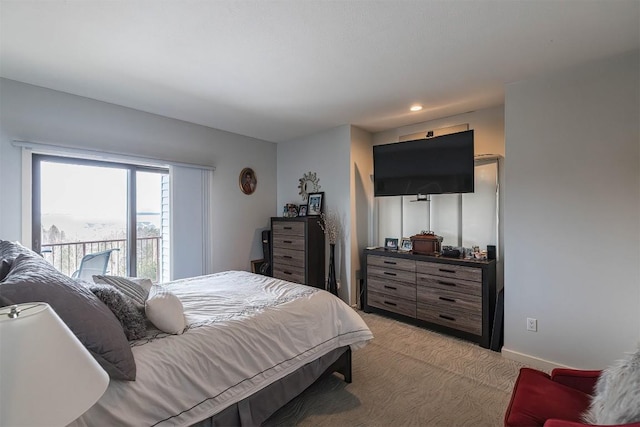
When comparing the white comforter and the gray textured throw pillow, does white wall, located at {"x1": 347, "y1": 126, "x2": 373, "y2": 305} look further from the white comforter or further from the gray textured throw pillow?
the gray textured throw pillow

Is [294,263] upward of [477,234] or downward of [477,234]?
downward

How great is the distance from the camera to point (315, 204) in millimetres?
4293

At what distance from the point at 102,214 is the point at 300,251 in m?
2.37

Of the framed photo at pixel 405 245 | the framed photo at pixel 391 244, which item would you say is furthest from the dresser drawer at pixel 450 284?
the framed photo at pixel 391 244

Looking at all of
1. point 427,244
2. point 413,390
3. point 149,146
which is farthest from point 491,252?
point 149,146

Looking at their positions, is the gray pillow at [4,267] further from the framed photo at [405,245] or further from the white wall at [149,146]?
the framed photo at [405,245]

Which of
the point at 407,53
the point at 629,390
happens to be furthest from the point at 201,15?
the point at 629,390

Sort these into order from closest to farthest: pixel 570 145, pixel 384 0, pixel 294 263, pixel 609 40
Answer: pixel 384 0
pixel 609 40
pixel 570 145
pixel 294 263

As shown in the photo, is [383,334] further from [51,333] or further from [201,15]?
[201,15]

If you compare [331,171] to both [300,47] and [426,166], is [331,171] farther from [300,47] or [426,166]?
[300,47]

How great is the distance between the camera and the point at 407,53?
2127mm

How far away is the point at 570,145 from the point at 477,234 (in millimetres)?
1309

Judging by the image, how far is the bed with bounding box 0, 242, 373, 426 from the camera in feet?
4.12

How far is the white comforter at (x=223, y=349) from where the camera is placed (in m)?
1.24
